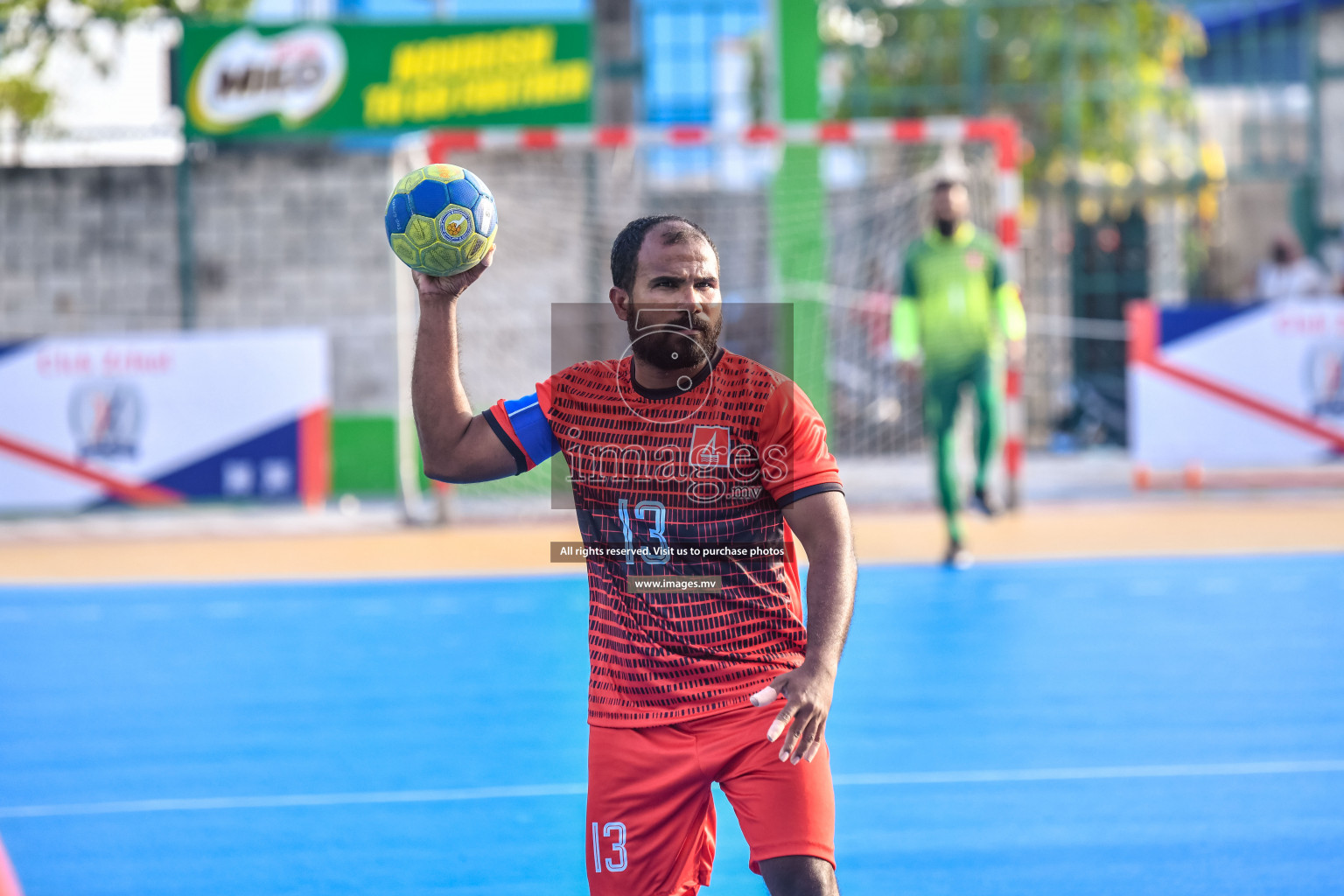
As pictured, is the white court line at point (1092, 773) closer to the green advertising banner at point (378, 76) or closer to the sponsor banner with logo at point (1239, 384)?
the sponsor banner with logo at point (1239, 384)

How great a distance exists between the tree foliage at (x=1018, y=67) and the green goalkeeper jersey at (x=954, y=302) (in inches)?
307

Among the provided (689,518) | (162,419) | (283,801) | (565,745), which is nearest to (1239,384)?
(162,419)

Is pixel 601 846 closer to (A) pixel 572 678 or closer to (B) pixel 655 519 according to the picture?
(B) pixel 655 519

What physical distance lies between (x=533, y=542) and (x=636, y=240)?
8502 mm

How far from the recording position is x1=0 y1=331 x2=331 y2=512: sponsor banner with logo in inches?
463

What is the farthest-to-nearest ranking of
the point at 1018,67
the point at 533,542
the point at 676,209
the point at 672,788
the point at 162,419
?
1. the point at 1018,67
2. the point at 676,209
3. the point at 162,419
4. the point at 533,542
5. the point at 672,788

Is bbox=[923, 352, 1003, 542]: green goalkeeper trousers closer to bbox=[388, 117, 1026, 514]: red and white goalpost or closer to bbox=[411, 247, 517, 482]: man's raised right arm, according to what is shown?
bbox=[388, 117, 1026, 514]: red and white goalpost

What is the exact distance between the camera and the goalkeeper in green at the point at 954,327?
902 cm

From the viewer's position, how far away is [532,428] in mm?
2828

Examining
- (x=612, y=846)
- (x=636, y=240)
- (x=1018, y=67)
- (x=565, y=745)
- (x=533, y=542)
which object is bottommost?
(x=533, y=542)

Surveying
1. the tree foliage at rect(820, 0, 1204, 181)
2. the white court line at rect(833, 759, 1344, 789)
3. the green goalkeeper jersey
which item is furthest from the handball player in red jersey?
the tree foliage at rect(820, 0, 1204, 181)

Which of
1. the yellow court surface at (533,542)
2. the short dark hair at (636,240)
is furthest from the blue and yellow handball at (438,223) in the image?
the yellow court surface at (533,542)

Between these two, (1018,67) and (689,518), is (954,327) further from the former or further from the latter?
(1018,67)

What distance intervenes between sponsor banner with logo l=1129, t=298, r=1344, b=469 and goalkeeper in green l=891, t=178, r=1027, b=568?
3826mm
